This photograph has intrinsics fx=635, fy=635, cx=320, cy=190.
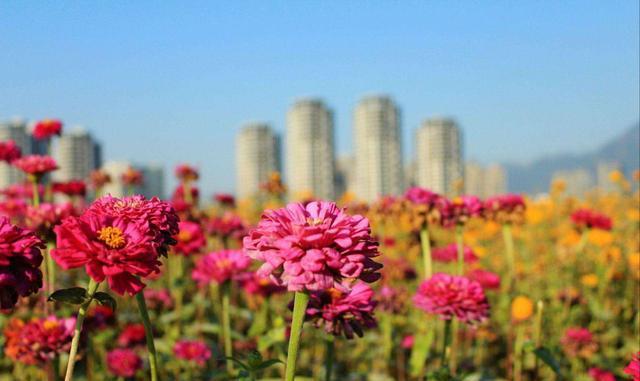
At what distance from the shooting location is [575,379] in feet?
11.8

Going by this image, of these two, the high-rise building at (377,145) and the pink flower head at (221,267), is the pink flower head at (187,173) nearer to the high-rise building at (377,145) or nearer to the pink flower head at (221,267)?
the pink flower head at (221,267)

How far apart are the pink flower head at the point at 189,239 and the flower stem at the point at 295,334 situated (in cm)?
229

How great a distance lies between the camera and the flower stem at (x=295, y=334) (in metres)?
1.36

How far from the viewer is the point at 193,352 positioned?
3.16 metres

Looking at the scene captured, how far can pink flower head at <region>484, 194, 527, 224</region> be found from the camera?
3461 mm

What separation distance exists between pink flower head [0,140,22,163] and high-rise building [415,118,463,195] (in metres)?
33.4

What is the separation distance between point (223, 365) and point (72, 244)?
193 centimetres

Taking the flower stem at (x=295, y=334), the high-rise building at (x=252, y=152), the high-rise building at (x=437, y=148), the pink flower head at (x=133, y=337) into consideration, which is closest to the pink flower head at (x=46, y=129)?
the pink flower head at (x=133, y=337)

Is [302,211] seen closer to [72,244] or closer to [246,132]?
[72,244]

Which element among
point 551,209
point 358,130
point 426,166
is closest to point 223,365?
point 551,209

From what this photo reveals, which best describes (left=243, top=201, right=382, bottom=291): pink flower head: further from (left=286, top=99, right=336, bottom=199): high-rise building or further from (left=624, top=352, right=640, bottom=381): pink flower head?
(left=286, top=99, right=336, bottom=199): high-rise building

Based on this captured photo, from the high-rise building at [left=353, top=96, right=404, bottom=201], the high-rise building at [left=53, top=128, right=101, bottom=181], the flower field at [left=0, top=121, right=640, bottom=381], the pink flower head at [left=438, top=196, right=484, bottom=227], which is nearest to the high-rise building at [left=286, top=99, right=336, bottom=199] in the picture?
the high-rise building at [left=353, top=96, right=404, bottom=201]

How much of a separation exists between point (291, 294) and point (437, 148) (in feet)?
120

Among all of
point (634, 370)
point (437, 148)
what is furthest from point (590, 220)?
point (437, 148)
